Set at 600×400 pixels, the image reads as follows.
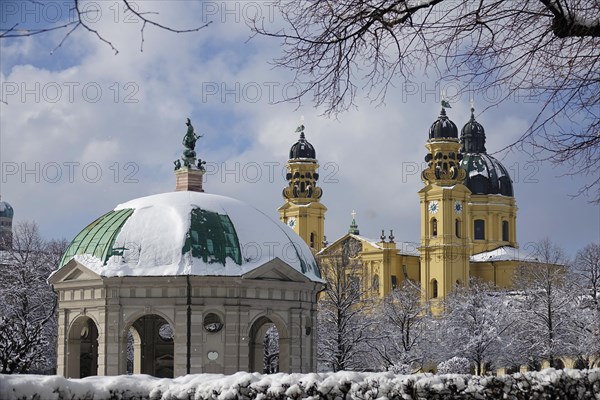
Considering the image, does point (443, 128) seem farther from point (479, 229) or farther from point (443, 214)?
point (479, 229)

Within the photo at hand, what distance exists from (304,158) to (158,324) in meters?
79.0

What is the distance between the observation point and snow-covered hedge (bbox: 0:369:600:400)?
1496cm

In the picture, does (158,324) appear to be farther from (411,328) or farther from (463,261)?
(463,261)

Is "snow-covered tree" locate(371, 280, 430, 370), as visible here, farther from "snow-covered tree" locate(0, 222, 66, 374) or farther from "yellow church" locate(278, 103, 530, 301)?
"yellow church" locate(278, 103, 530, 301)

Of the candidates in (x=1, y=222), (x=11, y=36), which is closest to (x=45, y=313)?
(x=11, y=36)

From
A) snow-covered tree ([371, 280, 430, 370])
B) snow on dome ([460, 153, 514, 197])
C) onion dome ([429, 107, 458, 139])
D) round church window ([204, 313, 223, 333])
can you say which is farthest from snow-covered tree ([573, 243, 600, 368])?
snow on dome ([460, 153, 514, 197])

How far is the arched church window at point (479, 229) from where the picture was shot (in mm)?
112500

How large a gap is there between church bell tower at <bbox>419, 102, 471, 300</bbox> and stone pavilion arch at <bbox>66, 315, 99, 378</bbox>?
65.7m

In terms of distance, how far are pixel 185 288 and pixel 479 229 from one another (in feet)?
273

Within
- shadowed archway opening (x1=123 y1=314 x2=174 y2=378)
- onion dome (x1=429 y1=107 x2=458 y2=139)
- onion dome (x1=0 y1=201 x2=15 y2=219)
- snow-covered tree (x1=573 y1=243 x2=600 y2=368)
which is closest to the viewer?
shadowed archway opening (x1=123 y1=314 x2=174 y2=378)

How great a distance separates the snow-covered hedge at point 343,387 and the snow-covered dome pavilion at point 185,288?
651 inches

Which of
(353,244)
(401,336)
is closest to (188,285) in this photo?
(401,336)

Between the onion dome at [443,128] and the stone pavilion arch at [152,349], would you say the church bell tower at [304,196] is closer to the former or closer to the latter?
the onion dome at [443,128]

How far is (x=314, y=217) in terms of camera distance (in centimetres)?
11662
